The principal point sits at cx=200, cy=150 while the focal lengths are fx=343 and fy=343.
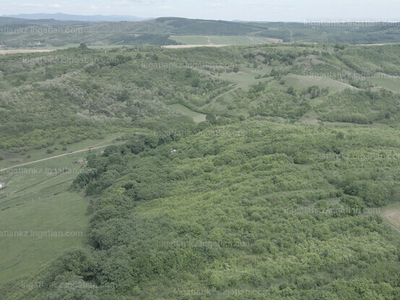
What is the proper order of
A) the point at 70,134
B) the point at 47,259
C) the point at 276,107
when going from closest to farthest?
the point at 47,259
the point at 70,134
the point at 276,107

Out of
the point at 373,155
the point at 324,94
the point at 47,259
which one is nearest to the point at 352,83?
the point at 324,94

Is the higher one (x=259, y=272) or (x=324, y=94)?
(x=324, y=94)

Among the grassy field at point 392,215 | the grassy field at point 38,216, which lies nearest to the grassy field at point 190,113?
the grassy field at point 38,216

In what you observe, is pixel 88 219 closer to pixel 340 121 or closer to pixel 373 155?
pixel 373 155

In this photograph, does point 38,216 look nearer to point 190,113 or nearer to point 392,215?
point 392,215

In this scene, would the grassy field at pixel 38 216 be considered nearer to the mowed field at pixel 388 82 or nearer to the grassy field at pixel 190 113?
the grassy field at pixel 190 113

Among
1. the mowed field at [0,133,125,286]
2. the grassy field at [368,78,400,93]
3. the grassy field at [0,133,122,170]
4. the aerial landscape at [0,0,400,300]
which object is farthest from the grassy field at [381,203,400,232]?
the grassy field at [368,78,400,93]

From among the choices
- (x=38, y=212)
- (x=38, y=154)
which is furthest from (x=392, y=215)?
(x=38, y=154)
